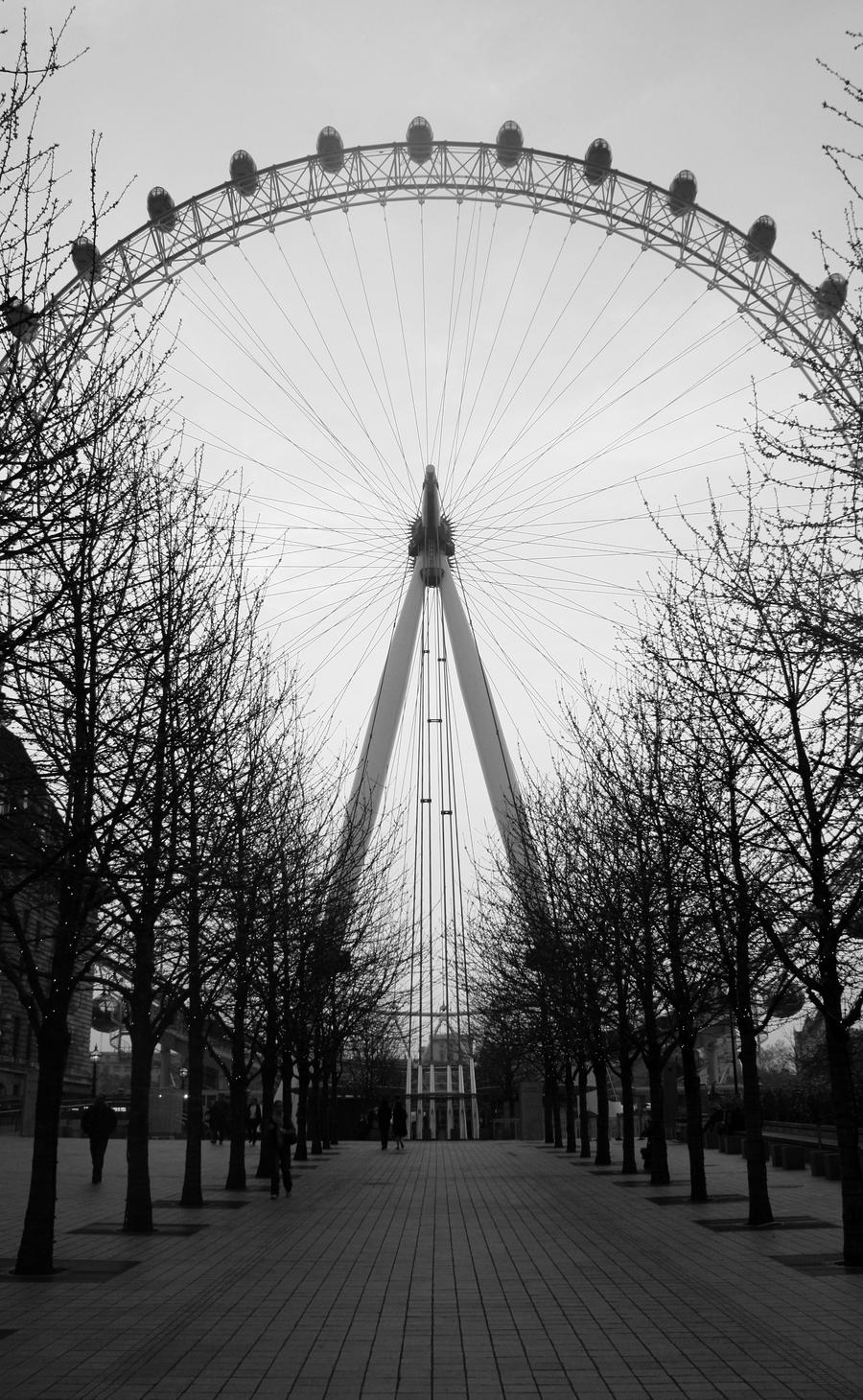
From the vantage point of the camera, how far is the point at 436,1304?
1511cm

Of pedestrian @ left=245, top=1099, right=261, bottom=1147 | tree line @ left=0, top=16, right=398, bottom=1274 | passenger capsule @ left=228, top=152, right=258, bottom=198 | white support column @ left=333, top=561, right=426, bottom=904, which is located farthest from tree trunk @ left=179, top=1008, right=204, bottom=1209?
passenger capsule @ left=228, top=152, right=258, bottom=198

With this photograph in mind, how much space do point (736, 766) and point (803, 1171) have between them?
57.3ft

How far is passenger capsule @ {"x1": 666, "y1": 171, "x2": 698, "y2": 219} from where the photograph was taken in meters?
40.3

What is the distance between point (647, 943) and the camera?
2728cm

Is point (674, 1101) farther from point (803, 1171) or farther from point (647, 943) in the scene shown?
point (647, 943)

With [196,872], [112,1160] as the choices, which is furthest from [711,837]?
[112,1160]

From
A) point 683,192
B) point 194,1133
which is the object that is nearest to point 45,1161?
point 194,1133

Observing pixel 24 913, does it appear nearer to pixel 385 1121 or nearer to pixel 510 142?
pixel 510 142

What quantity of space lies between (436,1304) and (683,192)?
33258 mm

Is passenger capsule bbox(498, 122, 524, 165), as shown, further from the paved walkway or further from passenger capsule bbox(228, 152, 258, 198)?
the paved walkway

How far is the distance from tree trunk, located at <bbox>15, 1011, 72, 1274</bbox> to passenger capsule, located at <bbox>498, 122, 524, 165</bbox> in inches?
1254

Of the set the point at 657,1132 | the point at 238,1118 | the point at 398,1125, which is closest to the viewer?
the point at 238,1118

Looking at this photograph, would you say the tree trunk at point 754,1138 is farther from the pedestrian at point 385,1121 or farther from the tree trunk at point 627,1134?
the pedestrian at point 385,1121

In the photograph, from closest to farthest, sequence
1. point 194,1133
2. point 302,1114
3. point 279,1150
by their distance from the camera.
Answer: point 194,1133 → point 279,1150 → point 302,1114
